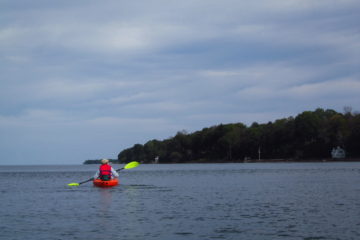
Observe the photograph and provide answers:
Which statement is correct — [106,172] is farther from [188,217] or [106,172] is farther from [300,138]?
[300,138]

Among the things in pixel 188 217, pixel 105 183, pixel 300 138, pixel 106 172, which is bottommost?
pixel 188 217

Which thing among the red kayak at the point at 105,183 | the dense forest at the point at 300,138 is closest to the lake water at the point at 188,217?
the red kayak at the point at 105,183

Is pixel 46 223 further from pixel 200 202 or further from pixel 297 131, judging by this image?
pixel 297 131

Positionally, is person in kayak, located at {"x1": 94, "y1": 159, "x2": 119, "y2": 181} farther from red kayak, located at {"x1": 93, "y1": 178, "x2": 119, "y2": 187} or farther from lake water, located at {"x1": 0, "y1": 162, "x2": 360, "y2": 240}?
→ lake water, located at {"x1": 0, "y1": 162, "x2": 360, "y2": 240}

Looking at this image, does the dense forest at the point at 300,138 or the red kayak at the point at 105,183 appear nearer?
the red kayak at the point at 105,183

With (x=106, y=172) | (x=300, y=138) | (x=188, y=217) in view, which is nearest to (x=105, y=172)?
(x=106, y=172)

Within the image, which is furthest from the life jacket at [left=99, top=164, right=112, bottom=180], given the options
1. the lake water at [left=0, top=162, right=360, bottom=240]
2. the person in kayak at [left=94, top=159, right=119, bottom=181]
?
the lake water at [left=0, top=162, right=360, bottom=240]

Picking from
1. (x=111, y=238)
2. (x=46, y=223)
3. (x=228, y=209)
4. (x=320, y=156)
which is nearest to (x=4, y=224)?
→ (x=46, y=223)

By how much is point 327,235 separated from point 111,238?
8.26 m

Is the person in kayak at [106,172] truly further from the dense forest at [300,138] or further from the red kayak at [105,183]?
the dense forest at [300,138]

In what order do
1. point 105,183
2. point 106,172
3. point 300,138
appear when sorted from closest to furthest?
point 106,172 < point 105,183 < point 300,138

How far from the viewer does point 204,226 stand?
850 inches

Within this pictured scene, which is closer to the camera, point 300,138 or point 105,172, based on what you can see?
point 105,172

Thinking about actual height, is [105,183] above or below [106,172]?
below
